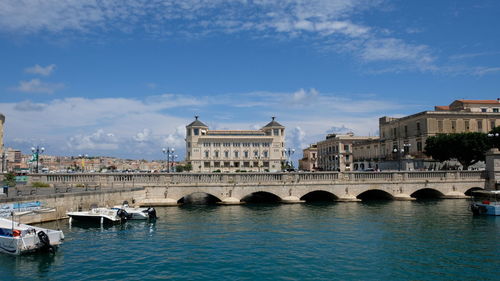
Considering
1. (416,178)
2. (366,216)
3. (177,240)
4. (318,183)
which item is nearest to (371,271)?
(177,240)

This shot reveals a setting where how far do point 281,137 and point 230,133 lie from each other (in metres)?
18.4

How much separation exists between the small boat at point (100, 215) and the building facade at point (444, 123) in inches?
2151

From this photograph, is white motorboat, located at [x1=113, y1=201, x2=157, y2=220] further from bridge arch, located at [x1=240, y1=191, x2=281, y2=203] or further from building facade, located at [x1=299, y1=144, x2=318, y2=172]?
building facade, located at [x1=299, y1=144, x2=318, y2=172]

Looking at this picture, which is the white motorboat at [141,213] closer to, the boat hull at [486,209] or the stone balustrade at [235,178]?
the stone balustrade at [235,178]

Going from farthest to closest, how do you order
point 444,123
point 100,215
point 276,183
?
1. point 444,123
2. point 276,183
3. point 100,215

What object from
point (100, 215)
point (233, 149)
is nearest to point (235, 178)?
point (100, 215)

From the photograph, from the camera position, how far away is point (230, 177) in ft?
140

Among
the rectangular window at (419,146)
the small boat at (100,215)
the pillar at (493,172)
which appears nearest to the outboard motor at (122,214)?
the small boat at (100,215)

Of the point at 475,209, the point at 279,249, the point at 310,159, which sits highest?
the point at 310,159

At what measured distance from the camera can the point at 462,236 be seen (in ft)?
86.5

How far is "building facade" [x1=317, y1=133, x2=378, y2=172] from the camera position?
111581 mm

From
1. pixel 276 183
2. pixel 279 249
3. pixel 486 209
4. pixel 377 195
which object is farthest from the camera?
pixel 377 195

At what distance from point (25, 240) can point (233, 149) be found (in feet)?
383

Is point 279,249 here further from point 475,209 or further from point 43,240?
point 475,209
